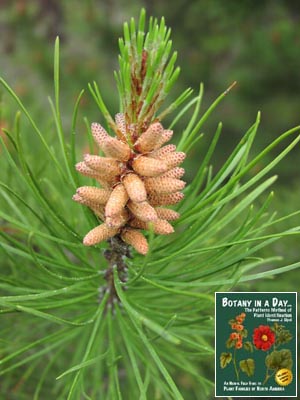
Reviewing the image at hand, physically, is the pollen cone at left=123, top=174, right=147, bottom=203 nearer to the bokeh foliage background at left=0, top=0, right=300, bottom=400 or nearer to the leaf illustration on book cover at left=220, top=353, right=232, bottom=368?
the leaf illustration on book cover at left=220, top=353, right=232, bottom=368

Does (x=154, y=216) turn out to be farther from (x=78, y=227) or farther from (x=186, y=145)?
(x=78, y=227)

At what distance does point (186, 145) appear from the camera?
85cm

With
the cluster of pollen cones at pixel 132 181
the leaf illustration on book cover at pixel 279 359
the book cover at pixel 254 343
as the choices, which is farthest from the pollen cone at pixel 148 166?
the leaf illustration on book cover at pixel 279 359

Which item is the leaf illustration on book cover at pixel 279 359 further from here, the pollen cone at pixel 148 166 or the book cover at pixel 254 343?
the pollen cone at pixel 148 166

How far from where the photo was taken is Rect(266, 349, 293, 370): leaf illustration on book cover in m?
0.84

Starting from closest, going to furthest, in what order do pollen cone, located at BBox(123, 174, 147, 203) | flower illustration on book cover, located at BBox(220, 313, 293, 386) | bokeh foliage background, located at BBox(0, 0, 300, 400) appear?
pollen cone, located at BBox(123, 174, 147, 203), flower illustration on book cover, located at BBox(220, 313, 293, 386), bokeh foliage background, located at BBox(0, 0, 300, 400)

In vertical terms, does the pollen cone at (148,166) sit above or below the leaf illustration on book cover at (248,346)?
above

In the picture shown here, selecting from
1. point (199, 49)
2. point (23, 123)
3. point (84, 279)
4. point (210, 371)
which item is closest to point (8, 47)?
point (199, 49)

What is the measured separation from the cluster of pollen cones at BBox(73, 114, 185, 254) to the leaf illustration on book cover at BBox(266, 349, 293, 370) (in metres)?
0.28

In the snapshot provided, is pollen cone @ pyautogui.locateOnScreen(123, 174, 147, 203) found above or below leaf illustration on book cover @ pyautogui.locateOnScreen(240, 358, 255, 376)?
above

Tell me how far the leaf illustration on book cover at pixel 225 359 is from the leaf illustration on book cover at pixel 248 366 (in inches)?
0.8

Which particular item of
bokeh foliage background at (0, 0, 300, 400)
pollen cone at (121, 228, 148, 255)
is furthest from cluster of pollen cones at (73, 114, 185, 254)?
bokeh foliage background at (0, 0, 300, 400)

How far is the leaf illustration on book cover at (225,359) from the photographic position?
33.1 inches

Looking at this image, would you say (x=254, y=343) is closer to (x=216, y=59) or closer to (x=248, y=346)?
(x=248, y=346)
